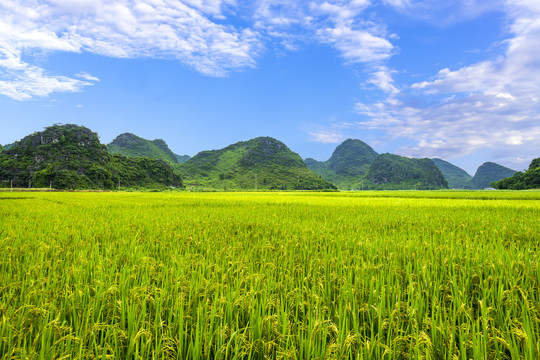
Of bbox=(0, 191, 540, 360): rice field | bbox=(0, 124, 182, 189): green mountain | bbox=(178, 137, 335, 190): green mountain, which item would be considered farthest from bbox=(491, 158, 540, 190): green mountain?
bbox=(0, 124, 182, 189): green mountain

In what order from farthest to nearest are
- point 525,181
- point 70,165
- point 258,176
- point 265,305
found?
point 258,176
point 70,165
point 525,181
point 265,305

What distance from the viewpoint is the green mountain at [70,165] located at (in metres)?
102

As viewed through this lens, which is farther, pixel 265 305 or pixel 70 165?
pixel 70 165

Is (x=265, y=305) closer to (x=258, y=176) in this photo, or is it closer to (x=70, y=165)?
(x=70, y=165)

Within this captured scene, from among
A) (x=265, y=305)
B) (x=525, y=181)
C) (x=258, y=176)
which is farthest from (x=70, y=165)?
(x=525, y=181)

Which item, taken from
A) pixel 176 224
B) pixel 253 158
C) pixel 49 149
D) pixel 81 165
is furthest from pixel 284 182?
pixel 176 224

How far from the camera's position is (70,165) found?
352 ft

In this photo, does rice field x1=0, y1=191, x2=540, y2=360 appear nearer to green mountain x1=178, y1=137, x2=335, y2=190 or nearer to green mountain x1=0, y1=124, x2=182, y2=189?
green mountain x1=0, y1=124, x2=182, y2=189

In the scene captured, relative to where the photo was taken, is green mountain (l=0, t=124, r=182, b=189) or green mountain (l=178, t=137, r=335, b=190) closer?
green mountain (l=0, t=124, r=182, b=189)

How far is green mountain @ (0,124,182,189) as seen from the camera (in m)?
102

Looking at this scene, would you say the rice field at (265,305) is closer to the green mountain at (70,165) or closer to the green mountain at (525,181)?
the green mountain at (525,181)

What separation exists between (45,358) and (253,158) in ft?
648

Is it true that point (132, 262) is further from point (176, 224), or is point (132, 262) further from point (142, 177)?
point (142, 177)

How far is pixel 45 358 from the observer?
146cm
